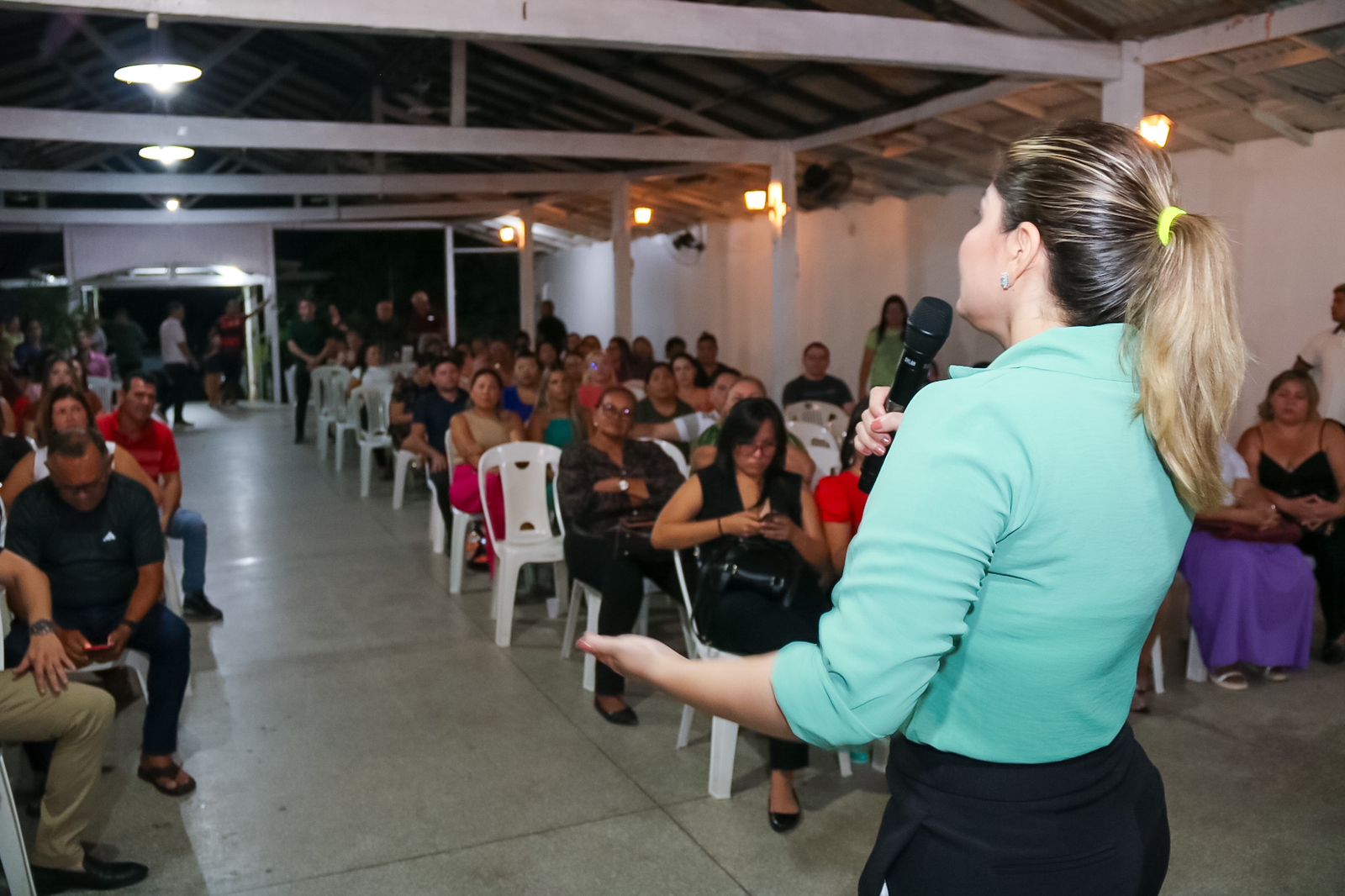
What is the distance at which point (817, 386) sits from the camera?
7.92m

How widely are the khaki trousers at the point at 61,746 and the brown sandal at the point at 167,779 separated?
1.41 feet

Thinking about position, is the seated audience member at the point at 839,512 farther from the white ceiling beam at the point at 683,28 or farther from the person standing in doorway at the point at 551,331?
the person standing in doorway at the point at 551,331

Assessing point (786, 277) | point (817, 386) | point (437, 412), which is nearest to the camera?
point (437, 412)

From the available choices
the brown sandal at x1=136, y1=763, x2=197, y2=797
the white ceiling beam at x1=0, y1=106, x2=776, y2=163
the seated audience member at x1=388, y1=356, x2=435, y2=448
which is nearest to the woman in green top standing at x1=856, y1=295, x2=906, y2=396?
the white ceiling beam at x1=0, y1=106, x2=776, y2=163

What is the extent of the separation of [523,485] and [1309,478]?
3341mm

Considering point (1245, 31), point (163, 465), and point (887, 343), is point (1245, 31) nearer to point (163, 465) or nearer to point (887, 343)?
point (887, 343)

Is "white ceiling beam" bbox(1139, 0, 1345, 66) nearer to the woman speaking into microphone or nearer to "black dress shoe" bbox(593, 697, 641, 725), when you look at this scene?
"black dress shoe" bbox(593, 697, 641, 725)

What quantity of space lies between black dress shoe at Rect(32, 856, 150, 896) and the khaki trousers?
18mm

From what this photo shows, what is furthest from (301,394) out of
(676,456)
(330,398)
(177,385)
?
(676,456)

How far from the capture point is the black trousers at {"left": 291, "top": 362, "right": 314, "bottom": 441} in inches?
486

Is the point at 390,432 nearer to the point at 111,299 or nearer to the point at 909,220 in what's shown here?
the point at 909,220

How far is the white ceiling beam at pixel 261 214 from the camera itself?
14.9 m

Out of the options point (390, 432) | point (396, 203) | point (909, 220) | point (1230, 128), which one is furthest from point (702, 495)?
point (396, 203)

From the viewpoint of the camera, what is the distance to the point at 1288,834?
3023mm
